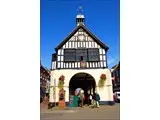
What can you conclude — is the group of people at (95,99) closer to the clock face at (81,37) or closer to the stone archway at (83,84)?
the stone archway at (83,84)

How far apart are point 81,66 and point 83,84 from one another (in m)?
0.20

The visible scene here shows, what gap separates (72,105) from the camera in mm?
3900

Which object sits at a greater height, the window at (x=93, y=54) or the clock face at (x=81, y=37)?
the clock face at (x=81, y=37)

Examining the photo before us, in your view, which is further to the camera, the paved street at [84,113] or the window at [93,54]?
the window at [93,54]

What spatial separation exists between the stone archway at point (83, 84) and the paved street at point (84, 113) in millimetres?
115

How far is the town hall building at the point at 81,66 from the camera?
3893mm

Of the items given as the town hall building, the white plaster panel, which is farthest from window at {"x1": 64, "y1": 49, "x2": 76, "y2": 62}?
the white plaster panel

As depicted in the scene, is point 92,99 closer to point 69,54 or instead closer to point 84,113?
point 84,113

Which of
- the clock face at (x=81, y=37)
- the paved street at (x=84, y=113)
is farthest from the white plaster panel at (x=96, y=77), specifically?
the clock face at (x=81, y=37)

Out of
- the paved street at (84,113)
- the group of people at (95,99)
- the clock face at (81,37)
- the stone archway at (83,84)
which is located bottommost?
the paved street at (84,113)

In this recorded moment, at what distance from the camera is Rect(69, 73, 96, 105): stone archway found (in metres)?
3.91

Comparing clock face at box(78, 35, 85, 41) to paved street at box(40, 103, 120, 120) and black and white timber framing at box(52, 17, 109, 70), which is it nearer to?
black and white timber framing at box(52, 17, 109, 70)
